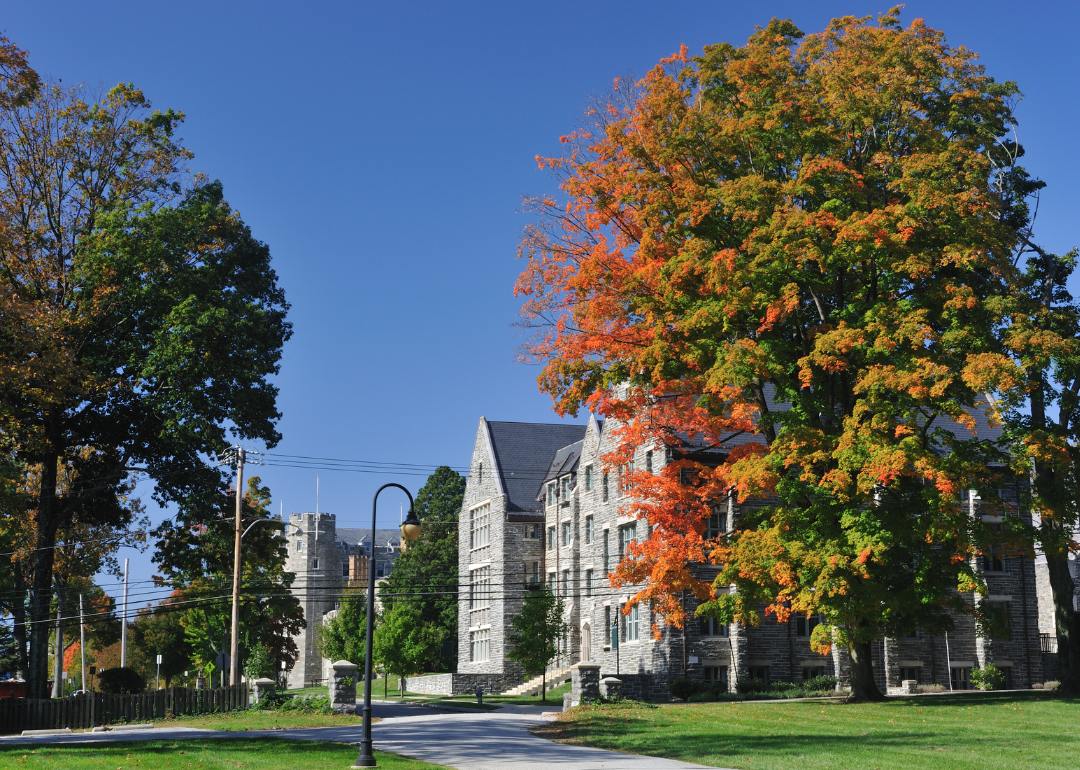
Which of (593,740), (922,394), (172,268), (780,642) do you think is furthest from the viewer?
(780,642)

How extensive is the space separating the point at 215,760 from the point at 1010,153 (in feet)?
86.6

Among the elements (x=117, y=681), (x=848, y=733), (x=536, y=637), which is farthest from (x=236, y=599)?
(x=848, y=733)

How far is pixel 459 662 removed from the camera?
6156 cm

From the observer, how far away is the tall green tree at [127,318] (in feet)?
110

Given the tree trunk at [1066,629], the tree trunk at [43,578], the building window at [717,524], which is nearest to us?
the tree trunk at [1066,629]

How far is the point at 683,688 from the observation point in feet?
123

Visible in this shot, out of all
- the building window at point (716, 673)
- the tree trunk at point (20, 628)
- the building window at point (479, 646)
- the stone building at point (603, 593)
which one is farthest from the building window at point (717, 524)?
the tree trunk at point (20, 628)

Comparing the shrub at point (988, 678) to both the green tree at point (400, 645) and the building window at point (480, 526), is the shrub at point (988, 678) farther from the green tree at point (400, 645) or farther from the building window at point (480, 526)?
the building window at point (480, 526)

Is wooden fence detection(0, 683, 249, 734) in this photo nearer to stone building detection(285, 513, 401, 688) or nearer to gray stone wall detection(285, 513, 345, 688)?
stone building detection(285, 513, 401, 688)

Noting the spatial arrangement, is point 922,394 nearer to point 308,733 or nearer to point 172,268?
point 308,733

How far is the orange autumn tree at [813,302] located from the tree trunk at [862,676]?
0.20ft

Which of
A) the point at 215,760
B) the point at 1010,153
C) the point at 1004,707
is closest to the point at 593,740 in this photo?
the point at 215,760

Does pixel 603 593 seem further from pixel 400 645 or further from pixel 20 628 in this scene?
pixel 20 628

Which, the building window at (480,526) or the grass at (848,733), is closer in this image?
the grass at (848,733)
